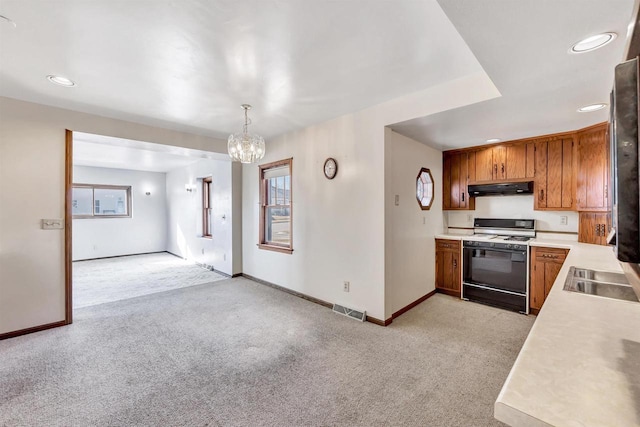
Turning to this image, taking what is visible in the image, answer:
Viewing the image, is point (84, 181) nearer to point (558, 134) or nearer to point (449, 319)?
point (449, 319)

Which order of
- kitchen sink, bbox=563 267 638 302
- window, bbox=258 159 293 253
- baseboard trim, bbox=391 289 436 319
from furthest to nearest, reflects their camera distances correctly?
window, bbox=258 159 293 253
baseboard trim, bbox=391 289 436 319
kitchen sink, bbox=563 267 638 302

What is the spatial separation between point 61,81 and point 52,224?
1.66 meters

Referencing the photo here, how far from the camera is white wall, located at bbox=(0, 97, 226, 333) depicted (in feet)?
9.78

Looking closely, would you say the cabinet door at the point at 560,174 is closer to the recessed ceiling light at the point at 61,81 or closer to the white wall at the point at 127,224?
the recessed ceiling light at the point at 61,81

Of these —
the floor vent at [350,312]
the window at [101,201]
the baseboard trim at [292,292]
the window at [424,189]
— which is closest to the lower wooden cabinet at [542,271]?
the window at [424,189]

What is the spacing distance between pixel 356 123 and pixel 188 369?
3.05 meters

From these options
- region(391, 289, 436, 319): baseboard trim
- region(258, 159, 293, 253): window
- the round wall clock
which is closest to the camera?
region(391, 289, 436, 319): baseboard trim

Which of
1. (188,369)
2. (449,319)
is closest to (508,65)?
(449,319)

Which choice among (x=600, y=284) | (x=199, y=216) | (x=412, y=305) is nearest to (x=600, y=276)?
(x=600, y=284)

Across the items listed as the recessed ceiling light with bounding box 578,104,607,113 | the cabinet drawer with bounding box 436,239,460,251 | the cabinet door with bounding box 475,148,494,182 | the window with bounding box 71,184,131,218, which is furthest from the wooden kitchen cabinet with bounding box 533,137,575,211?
the window with bounding box 71,184,131,218

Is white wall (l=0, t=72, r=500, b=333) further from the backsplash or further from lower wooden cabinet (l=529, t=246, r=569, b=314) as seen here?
the backsplash

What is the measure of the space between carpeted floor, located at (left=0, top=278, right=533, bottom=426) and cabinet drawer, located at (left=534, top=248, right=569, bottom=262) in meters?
0.79

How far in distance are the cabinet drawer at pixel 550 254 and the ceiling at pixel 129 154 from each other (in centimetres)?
483

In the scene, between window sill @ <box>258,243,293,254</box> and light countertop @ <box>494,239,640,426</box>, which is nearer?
light countertop @ <box>494,239,640,426</box>
